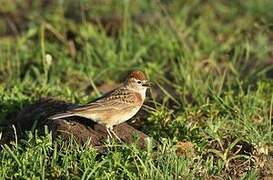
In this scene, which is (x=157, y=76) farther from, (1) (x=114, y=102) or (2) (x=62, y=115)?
(2) (x=62, y=115)

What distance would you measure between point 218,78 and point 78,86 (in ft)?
5.83

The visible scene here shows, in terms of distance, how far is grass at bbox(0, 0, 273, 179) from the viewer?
636 cm

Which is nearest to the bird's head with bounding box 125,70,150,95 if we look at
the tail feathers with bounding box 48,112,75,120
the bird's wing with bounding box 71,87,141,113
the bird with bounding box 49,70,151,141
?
the bird with bounding box 49,70,151,141

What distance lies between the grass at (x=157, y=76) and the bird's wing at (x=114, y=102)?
37 centimetres

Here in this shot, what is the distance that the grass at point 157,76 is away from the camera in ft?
20.9

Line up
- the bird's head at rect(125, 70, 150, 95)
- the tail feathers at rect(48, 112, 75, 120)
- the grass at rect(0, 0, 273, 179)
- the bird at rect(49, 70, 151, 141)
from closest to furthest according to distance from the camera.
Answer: the grass at rect(0, 0, 273, 179), the tail feathers at rect(48, 112, 75, 120), the bird at rect(49, 70, 151, 141), the bird's head at rect(125, 70, 150, 95)

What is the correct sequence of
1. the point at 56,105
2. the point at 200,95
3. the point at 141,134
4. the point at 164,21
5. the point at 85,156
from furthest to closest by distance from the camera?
the point at 164,21 < the point at 200,95 < the point at 56,105 < the point at 141,134 < the point at 85,156

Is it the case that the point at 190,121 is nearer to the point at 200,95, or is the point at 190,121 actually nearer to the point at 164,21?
the point at 200,95

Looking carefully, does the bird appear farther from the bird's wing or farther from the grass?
Result: the grass

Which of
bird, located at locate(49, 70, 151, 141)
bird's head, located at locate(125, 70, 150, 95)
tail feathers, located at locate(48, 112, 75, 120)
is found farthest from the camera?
bird's head, located at locate(125, 70, 150, 95)

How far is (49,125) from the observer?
7.39 metres

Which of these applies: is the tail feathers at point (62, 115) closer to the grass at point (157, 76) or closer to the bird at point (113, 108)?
the bird at point (113, 108)

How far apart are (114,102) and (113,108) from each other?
11 centimetres

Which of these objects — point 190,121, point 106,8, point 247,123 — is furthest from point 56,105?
point 106,8
